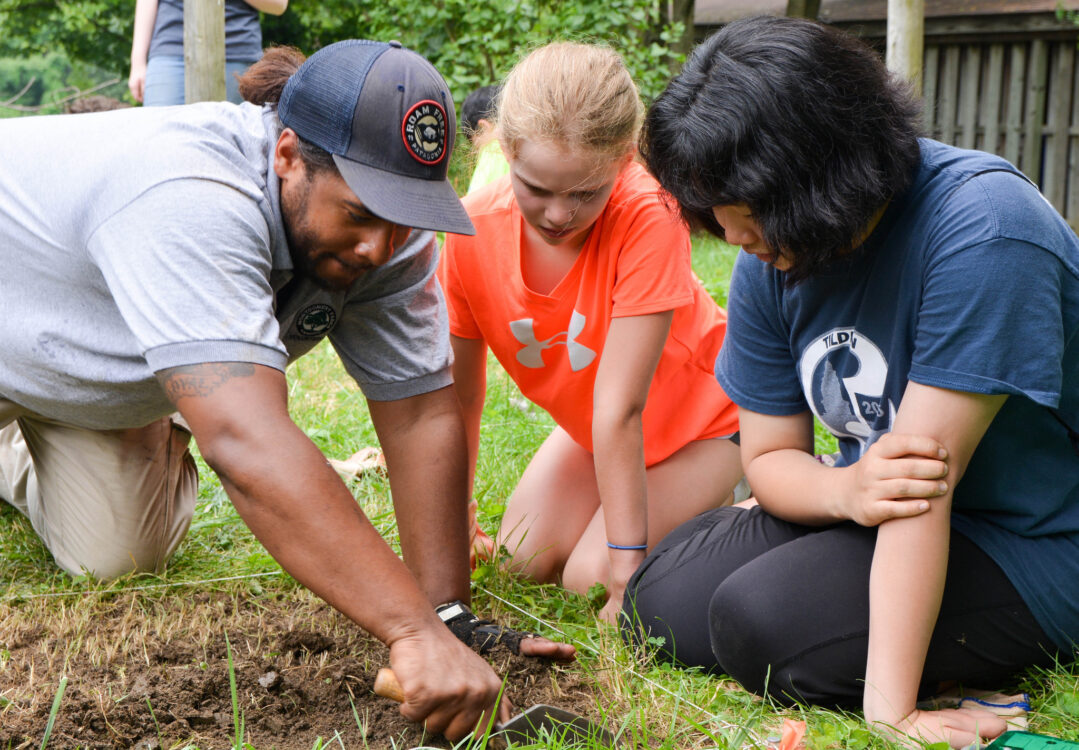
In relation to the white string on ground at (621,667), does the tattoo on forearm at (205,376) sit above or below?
above

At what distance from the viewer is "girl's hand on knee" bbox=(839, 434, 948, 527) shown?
68.9 inches

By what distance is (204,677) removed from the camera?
79.4 inches

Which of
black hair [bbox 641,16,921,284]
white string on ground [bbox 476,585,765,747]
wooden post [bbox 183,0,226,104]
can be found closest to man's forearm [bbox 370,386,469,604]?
white string on ground [bbox 476,585,765,747]

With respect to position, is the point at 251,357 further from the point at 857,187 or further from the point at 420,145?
the point at 857,187

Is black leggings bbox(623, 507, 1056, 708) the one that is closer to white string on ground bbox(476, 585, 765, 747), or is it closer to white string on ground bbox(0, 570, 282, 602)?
white string on ground bbox(476, 585, 765, 747)

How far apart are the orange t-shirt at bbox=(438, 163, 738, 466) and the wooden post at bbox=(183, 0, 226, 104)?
152 centimetres

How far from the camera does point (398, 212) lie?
6.25ft

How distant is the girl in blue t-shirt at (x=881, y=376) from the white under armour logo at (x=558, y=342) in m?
0.51

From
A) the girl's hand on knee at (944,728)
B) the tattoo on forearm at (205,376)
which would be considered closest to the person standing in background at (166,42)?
the tattoo on forearm at (205,376)

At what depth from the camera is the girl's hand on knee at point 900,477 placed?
5.74ft

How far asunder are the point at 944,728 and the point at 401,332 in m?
1.38

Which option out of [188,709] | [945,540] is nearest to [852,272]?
[945,540]

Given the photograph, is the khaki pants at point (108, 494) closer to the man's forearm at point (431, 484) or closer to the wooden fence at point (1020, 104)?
the man's forearm at point (431, 484)

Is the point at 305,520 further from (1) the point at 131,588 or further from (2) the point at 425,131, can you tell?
(1) the point at 131,588
